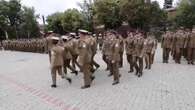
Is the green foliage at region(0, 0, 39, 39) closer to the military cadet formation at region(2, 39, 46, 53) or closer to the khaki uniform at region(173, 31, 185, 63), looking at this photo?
the military cadet formation at region(2, 39, 46, 53)

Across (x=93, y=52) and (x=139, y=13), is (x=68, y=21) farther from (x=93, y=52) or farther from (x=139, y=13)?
(x=93, y=52)

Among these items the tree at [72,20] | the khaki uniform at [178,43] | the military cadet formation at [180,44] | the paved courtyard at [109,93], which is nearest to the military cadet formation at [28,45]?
the tree at [72,20]

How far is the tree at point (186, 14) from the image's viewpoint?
39469 millimetres

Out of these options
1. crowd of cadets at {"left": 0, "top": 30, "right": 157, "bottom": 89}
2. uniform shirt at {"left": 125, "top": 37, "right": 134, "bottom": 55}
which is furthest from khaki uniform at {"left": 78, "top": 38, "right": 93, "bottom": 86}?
uniform shirt at {"left": 125, "top": 37, "right": 134, "bottom": 55}

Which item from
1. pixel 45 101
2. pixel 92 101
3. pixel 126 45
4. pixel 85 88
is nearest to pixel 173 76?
pixel 126 45

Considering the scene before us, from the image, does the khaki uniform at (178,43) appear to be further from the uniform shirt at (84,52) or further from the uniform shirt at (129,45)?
the uniform shirt at (84,52)

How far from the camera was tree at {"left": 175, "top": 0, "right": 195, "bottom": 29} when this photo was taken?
129 feet

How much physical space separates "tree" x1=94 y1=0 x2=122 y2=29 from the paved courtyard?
2811cm

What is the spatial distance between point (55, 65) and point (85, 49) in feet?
3.99

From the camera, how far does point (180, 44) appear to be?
1427 centimetres

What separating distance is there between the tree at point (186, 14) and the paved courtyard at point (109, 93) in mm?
28753

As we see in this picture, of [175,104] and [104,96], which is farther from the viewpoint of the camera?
[104,96]

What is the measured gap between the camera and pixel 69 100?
8.32 metres

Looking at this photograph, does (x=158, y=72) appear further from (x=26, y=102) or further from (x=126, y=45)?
(x=26, y=102)
